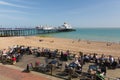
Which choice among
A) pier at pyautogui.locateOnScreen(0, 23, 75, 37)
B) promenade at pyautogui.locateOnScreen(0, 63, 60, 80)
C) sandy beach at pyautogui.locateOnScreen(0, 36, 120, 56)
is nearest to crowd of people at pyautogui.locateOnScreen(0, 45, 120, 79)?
promenade at pyautogui.locateOnScreen(0, 63, 60, 80)

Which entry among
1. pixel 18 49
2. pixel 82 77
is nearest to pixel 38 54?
pixel 18 49

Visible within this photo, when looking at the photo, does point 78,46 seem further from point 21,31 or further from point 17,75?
point 21,31

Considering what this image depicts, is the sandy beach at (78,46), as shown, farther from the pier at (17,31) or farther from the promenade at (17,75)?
the pier at (17,31)

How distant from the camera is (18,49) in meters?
22.5

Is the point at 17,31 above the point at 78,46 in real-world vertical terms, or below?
above

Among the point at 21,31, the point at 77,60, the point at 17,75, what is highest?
the point at 21,31

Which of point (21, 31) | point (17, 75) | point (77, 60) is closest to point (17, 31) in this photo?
point (21, 31)

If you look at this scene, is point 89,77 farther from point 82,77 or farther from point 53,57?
point 53,57

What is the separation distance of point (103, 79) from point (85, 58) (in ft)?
19.8

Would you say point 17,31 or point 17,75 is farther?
point 17,31

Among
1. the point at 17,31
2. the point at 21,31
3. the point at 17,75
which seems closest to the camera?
the point at 17,75

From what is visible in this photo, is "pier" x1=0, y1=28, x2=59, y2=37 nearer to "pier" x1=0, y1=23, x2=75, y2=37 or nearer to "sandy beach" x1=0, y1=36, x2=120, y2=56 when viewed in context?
"pier" x1=0, y1=23, x2=75, y2=37

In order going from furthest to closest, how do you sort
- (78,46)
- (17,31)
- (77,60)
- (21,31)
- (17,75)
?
(21,31) → (17,31) → (78,46) → (77,60) → (17,75)

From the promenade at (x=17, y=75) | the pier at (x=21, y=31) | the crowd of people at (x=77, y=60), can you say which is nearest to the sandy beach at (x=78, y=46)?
the crowd of people at (x=77, y=60)
